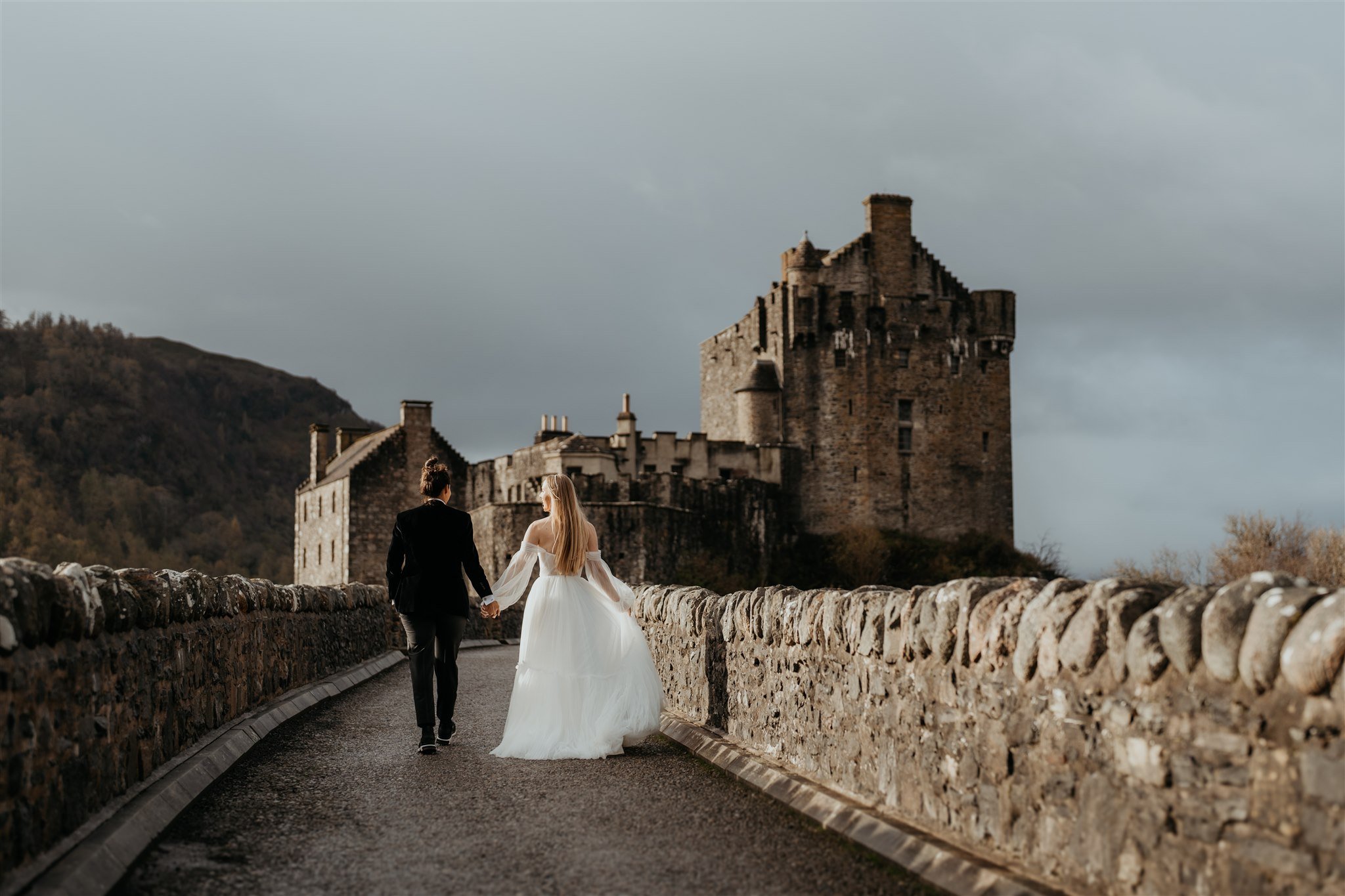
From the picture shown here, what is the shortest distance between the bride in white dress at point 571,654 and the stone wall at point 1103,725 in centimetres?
200

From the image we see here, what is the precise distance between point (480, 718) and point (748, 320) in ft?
186

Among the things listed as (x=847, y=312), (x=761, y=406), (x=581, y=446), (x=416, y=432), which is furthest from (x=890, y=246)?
(x=416, y=432)

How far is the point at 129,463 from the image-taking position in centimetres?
10356

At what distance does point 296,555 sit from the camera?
6412 centimetres

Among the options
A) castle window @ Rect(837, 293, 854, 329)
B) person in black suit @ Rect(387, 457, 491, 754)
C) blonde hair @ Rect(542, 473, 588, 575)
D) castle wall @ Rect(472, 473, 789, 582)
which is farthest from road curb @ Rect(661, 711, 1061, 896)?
castle window @ Rect(837, 293, 854, 329)

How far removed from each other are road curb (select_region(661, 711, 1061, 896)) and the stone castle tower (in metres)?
55.5

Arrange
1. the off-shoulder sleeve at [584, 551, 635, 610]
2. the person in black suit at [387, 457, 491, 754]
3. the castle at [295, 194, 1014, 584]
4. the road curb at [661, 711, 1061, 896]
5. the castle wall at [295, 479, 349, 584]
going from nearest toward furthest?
the road curb at [661, 711, 1061, 896], the person in black suit at [387, 457, 491, 754], the off-shoulder sleeve at [584, 551, 635, 610], the castle wall at [295, 479, 349, 584], the castle at [295, 194, 1014, 584]

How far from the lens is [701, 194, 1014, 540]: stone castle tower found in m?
63.6

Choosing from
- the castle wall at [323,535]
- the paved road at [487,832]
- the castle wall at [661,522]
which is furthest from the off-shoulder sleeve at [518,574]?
the castle wall at [323,535]

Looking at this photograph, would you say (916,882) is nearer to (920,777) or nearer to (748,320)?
(920,777)

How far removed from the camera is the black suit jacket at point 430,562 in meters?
9.05

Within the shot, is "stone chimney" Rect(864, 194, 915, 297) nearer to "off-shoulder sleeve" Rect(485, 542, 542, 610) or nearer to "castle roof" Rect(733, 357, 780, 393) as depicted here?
"castle roof" Rect(733, 357, 780, 393)

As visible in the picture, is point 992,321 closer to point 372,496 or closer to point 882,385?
point 882,385

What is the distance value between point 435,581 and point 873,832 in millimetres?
4224
